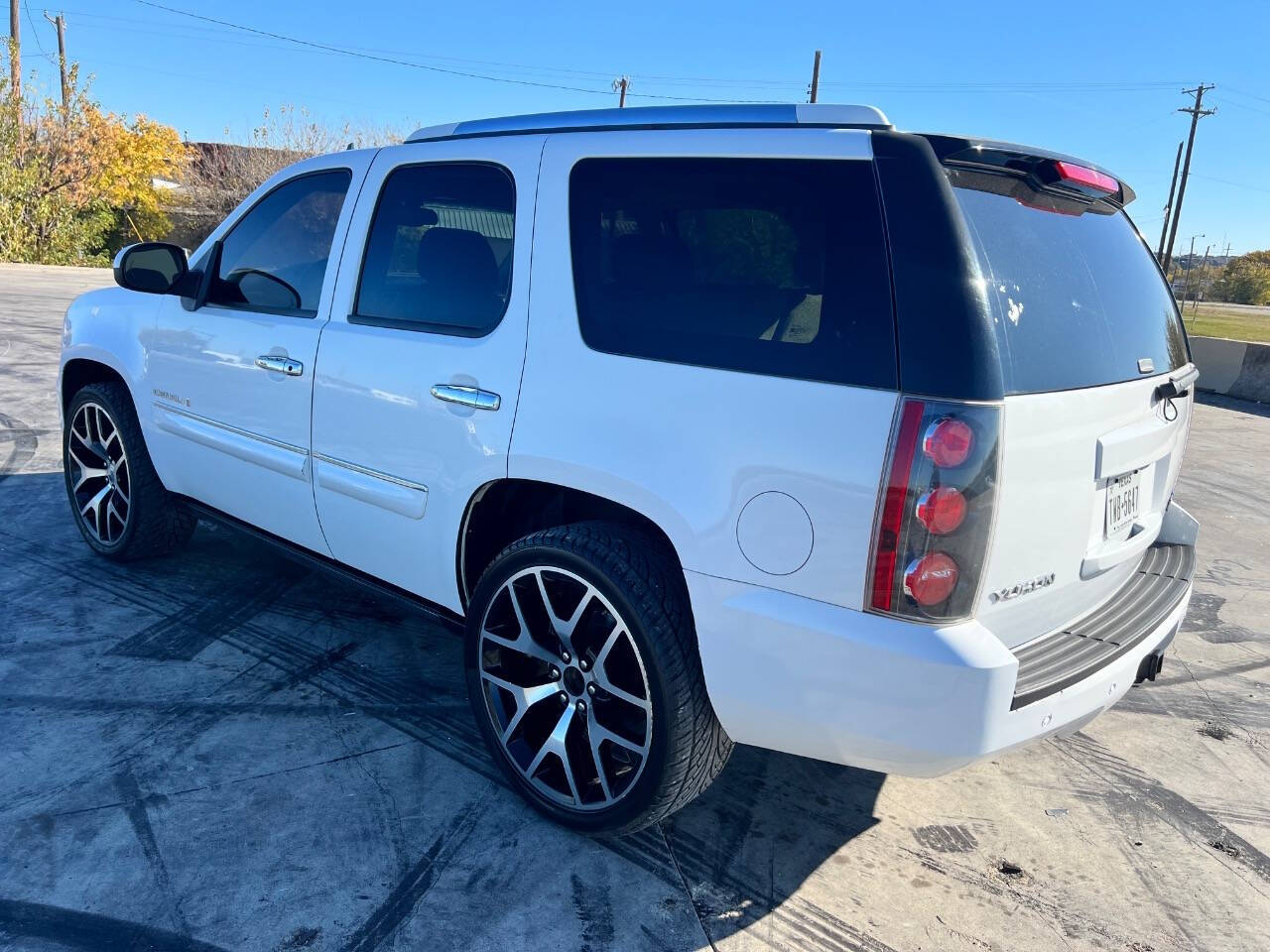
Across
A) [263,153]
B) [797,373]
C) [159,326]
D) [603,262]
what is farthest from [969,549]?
[263,153]

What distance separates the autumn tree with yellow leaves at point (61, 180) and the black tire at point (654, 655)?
103 feet

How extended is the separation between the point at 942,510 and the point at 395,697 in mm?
2270

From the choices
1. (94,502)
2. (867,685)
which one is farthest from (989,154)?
(94,502)

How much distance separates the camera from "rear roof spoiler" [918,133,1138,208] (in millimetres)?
2207

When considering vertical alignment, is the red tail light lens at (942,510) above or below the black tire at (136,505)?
above

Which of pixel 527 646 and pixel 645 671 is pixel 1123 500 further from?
pixel 527 646

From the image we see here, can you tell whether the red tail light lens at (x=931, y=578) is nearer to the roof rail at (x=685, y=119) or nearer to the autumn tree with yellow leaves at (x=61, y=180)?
the roof rail at (x=685, y=119)

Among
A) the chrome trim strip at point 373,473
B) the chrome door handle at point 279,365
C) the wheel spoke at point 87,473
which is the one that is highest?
the chrome door handle at point 279,365

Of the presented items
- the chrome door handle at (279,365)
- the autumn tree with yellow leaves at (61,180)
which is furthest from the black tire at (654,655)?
the autumn tree with yellow leaves at (61,180)

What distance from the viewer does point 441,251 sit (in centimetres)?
316

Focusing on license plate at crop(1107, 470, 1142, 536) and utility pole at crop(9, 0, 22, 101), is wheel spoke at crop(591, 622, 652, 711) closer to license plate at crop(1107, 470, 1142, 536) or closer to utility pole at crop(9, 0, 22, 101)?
license plate at crop(1107, 470, 1142, 536)

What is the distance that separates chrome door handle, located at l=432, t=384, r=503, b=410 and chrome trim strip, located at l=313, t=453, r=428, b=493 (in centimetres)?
32

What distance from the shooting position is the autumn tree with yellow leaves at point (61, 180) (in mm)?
27438

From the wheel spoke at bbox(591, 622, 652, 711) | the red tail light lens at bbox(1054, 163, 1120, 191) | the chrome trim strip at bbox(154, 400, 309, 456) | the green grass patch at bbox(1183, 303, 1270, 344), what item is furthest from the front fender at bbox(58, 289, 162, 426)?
the green grass patch at bbox(1183, 303, 1270, 344)
